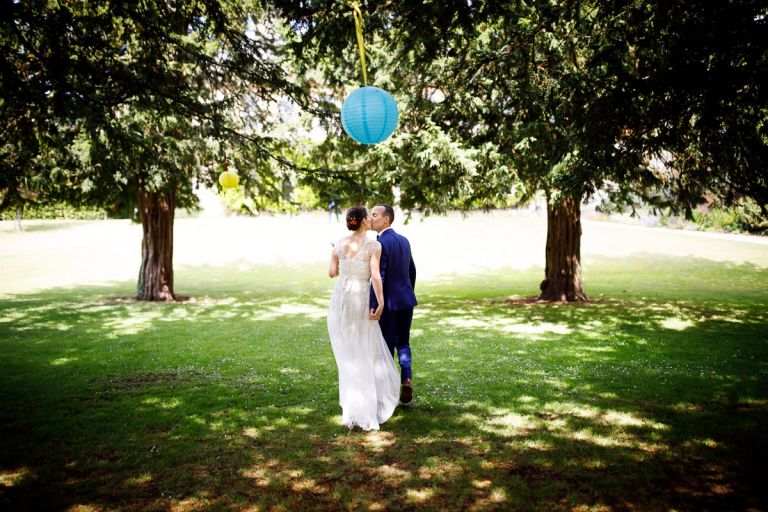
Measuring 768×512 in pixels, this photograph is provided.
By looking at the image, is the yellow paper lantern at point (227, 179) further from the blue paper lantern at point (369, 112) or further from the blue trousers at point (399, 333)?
the blue trousers at point (399, 333)

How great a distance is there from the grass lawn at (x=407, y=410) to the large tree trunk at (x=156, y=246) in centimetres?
91

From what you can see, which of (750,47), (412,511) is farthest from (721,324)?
(412,511)

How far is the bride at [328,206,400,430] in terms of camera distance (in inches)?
209

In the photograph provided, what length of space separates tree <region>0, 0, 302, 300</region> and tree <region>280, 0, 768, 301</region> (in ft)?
5.43

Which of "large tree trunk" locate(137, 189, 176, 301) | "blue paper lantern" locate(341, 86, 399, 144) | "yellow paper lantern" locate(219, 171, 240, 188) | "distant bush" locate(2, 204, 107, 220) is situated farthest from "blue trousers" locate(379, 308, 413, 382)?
"distant bush" locate(2, 204, 107, 220)

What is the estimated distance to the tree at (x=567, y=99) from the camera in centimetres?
621

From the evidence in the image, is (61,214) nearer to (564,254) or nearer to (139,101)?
(564,254)

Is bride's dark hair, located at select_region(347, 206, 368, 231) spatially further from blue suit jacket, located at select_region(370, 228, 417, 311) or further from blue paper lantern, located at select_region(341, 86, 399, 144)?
blue paper lantern, located at select_region(341, 86, 399, 144)

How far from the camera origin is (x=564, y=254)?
1422 cm

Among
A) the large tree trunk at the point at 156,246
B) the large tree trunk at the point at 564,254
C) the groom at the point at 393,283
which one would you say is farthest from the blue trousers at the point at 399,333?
the large tree trunk at the point at 156,246

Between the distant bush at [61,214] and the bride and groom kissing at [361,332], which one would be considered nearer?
the bride and groom kissing at [361,332]

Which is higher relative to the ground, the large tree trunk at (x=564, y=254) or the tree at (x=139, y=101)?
the tree at (x=139, y=101)

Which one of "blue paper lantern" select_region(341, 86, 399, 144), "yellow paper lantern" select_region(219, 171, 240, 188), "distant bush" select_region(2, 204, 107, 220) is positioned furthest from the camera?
"distant bush" select_region(2, 204, 107, 220)

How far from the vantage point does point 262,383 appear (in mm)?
6844
